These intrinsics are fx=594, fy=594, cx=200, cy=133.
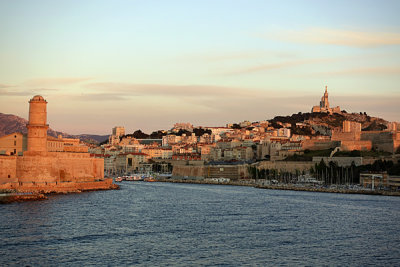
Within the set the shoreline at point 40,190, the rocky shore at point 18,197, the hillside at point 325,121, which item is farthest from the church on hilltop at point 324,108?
the rocky shore at point 18,197

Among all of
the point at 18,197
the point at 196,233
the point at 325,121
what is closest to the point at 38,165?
the point at 18,197

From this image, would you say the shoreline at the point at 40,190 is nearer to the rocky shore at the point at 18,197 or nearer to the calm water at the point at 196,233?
the rocky shore at the point at 18,197

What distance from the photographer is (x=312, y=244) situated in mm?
18719

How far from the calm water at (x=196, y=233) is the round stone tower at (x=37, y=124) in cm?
506

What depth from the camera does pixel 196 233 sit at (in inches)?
806

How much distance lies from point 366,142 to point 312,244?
43114 mm

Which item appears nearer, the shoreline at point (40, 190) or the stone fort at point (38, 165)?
the shoreline at point (40, 190)

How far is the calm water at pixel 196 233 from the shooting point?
16.3 m

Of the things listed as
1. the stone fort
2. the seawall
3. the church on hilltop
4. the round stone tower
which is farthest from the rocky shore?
the church on hilltop

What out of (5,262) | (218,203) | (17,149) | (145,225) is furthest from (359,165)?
(5,262)

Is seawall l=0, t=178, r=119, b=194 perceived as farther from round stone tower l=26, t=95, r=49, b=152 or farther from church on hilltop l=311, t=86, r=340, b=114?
church on hilltop l=311, t=86, r=340, b=114

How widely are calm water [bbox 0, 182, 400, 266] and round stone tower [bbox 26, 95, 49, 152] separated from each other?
5.06m

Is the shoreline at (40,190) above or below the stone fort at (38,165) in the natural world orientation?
below

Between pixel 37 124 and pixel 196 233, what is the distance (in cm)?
1730
